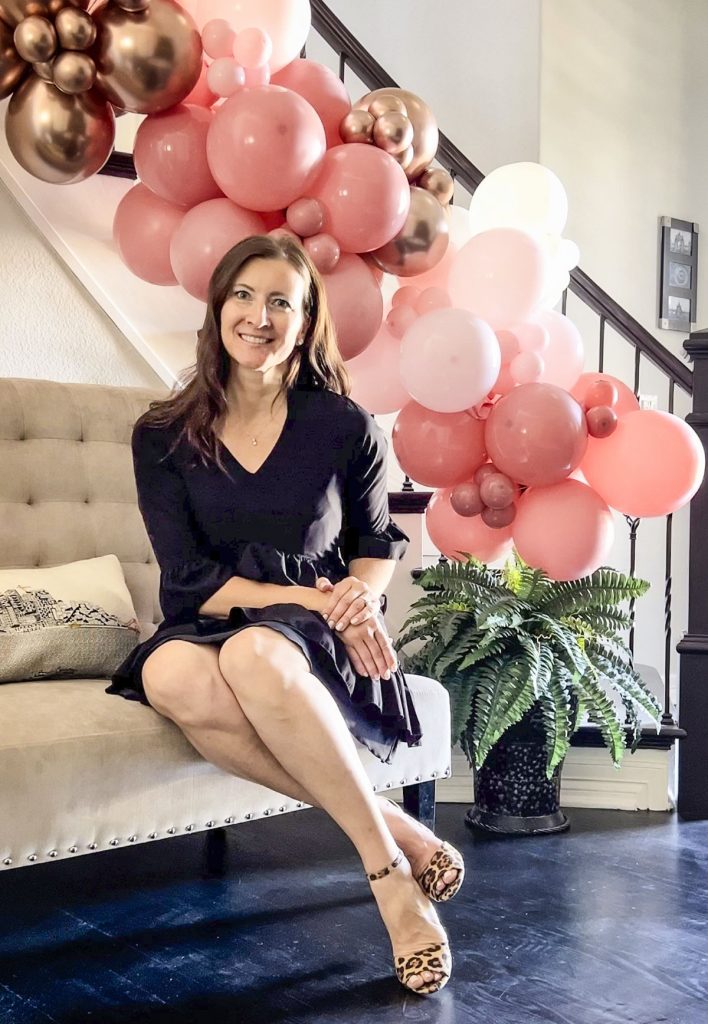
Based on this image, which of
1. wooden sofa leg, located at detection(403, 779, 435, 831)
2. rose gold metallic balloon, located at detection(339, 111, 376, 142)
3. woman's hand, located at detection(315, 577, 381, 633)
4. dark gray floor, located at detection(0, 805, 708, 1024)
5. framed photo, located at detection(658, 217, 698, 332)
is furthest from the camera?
framed photo, located at detection(658, 217, 698, 332)

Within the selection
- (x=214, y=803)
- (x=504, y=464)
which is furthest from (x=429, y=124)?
(x=214, y=803)

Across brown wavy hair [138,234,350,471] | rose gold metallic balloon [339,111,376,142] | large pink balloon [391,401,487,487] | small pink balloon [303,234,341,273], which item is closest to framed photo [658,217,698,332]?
Result: large pink balloon [391,401,487,487]

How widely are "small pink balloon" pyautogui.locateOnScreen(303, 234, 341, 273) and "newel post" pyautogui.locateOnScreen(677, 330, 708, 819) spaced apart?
1007 millimetres

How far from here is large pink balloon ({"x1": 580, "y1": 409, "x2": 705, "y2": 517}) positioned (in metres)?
2.49

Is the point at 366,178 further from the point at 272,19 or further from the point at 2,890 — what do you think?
the point at 2,890

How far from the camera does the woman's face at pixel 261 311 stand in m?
2.10

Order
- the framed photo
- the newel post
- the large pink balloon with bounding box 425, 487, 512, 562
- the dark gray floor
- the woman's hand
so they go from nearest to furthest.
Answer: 1. the dark gray floor
2. the woman's hand
3. the large pink balloon with bounding box 425, 487, 512, 562
4. the newel post
5. the framed photo

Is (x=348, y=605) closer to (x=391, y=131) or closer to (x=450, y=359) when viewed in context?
(x=450, y=359)

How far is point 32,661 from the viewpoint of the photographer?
2.12 m

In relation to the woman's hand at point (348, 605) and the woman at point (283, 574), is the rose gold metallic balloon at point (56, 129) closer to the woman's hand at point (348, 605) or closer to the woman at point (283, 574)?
the woman at point (283, 574)

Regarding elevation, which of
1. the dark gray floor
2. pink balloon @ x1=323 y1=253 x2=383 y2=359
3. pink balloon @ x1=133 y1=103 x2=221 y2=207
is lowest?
the dark gray floor

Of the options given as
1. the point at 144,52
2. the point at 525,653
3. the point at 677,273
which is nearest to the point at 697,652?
the point at 525,653

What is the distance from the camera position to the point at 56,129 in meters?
2.24

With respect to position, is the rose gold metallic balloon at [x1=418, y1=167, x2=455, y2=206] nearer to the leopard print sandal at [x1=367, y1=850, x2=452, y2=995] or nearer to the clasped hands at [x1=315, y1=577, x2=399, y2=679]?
the clasped hands at [x1=315, y1=577, x2=399, y2=679]
